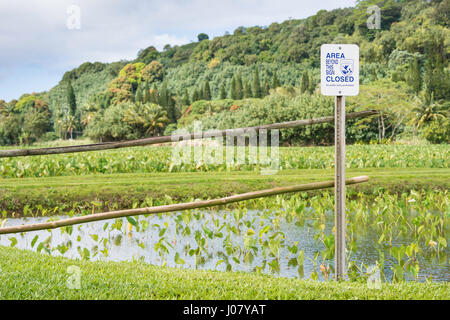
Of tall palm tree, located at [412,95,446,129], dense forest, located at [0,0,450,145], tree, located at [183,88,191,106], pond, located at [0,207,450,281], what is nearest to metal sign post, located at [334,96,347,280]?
pond, located at [0,207,450,281]

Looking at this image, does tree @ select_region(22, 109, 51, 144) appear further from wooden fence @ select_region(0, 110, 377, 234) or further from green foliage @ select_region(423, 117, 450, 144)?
wooden fence @ select_region(0, 110, 377, 234)

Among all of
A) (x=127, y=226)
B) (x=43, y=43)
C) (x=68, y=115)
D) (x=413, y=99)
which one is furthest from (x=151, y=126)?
(x=127, y=226)

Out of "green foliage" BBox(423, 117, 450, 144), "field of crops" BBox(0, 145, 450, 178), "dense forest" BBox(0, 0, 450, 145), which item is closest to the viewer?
"field of crops" BBox(0, 145, 450, 178)

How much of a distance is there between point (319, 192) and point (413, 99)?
2967cm

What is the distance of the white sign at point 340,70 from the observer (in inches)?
114

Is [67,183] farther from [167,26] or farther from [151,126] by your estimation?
[167,26]

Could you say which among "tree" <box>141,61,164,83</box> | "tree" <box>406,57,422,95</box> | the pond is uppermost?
"tree" <box>141,61,164,83</box>

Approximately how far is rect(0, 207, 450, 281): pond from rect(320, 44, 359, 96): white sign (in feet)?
4.22

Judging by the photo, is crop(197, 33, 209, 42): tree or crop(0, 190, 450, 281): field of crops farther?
crop(197, 33, 209, 42): tree

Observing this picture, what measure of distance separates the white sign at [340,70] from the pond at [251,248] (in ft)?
4.22

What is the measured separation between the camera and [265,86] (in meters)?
42.2

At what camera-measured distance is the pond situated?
157 inches

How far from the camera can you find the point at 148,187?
790 cm
